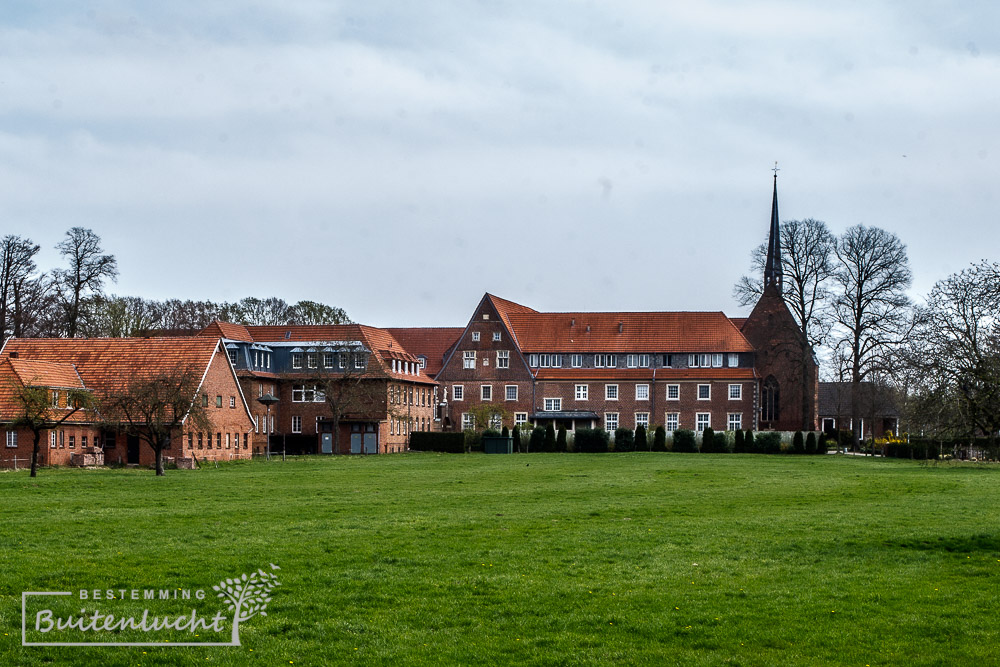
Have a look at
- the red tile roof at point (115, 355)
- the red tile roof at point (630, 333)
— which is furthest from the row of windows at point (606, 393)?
the red tile roof at point (115, 355)

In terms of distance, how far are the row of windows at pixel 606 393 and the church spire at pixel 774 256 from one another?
8.58 metres

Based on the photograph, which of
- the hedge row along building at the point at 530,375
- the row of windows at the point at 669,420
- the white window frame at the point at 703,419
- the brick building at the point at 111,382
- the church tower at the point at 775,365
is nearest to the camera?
the brick building at the point at 111,382

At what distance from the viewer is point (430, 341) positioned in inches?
4070

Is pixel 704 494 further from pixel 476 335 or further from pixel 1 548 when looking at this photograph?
pixel 476 335

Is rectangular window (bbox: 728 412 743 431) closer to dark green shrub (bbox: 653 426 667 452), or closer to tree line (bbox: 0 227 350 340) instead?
dark green shrub (bbox: 653 426 667 452)

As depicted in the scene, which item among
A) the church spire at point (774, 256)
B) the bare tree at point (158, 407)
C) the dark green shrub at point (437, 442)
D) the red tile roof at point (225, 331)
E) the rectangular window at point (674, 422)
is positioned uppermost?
the church spire at point (774, 256)

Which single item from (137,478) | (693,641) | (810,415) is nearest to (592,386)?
(810,415)

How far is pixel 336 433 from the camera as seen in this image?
7512 centimetres

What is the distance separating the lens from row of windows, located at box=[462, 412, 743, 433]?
3447 inches

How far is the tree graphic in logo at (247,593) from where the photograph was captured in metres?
13.4

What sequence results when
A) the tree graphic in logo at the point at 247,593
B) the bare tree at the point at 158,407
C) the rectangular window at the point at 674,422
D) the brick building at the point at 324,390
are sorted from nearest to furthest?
the tree graphic in logo at the point at 247,593 → the bare tree at the point at 158,407 → the brick building at the point at 324,390 → the rectangular window at the point at 674,422

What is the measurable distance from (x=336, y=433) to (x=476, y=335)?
20.0 m

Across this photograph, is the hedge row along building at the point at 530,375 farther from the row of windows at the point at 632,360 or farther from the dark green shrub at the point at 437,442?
the dark green shrub at the point at 437,442

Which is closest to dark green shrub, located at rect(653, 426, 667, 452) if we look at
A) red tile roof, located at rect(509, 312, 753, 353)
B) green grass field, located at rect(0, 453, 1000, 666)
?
red tile roof, located at rect(509, 312, 753, 353)
